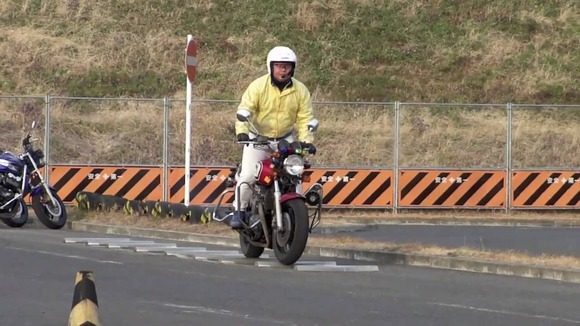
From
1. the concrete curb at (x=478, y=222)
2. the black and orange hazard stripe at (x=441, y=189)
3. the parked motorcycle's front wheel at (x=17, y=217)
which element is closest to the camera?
the parked motorcycle's front wheel at (x=17, y=217)

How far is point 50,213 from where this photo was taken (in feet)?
66.3

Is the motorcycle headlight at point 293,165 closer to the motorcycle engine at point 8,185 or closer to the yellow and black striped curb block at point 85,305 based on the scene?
the yellow and black striped curb block at point 85,305

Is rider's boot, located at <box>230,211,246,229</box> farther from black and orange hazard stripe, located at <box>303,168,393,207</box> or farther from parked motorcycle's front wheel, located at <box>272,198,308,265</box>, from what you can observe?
black and orange hazard stripe, located at <box>303,168,393,207</box>

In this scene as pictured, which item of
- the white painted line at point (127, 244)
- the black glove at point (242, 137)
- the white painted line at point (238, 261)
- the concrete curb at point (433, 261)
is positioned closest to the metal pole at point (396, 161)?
the concrete curb at point (433, 261)

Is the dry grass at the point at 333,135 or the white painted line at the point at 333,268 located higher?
the dry grass at the point at 333,135

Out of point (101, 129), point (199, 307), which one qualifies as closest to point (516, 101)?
point (101, 129)

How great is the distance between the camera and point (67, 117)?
3077cm

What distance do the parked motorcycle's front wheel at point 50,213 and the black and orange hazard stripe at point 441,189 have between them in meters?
8.11

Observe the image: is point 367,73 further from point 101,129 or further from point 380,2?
point 101,129

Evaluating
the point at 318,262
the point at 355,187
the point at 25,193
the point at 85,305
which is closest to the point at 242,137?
the point at 318,262

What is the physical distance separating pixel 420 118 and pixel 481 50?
628 cm

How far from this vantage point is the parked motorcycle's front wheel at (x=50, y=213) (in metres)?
20.1

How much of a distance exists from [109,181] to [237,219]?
1163cm

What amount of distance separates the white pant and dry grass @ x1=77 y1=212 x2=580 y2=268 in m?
2.16
